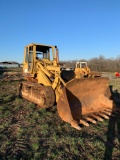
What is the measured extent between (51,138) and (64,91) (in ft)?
5.39

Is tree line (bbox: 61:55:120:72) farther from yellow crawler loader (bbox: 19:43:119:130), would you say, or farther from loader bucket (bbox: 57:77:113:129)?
loader bucket (bbox: 57:77:113:129)

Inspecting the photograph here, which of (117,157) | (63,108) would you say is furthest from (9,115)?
(117,157)

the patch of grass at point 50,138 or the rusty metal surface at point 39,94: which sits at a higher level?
the rusty metal surface at point 39,94

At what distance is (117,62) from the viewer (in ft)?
173

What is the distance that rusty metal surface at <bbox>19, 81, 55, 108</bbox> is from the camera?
7690 mm

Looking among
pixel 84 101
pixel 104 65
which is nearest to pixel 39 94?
pixel 84 101

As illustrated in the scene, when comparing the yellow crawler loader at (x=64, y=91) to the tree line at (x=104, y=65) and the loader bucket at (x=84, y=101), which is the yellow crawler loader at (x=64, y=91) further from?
the tree line at (x=104, y=65)

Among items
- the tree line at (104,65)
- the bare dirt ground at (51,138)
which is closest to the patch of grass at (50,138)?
the bare dirt ground at (51,138)

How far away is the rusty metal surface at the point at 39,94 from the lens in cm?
769

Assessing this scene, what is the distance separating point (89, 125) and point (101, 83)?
83.2 inches

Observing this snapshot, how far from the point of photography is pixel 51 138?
5.29 m

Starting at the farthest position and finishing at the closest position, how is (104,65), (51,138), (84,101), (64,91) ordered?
(104,65)
(84,101)
(64,91)
(51,138)

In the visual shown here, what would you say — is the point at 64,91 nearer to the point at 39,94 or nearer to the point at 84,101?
the point at 84,101

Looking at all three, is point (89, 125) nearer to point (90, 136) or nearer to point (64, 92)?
point (90, 136)
